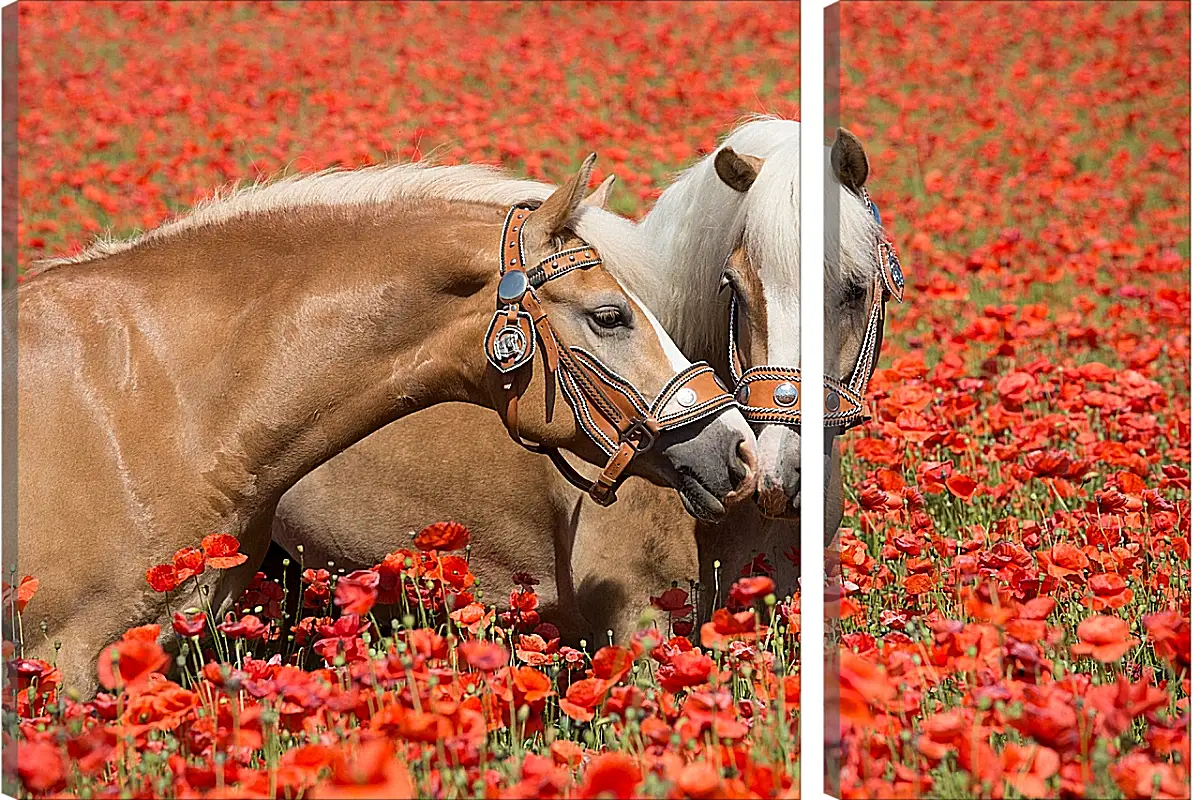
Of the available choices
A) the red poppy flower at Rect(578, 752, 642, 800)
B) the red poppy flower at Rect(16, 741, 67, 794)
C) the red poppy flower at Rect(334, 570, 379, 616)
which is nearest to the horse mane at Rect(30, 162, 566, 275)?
the red poppy flower at Rect(334, 570, 379, 616)

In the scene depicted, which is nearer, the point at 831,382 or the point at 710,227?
the point at 831,382

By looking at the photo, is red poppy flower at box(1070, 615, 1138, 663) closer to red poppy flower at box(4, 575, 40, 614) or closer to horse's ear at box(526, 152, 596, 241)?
horse's ear at box(526, 152, 596, 241)

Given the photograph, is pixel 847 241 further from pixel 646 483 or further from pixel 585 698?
pixel 585 698

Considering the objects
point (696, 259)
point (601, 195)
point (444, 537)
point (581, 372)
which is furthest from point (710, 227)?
point (444, 537)

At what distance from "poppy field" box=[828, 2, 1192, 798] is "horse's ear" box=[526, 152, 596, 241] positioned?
2.40ft

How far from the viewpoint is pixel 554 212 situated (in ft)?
7.92

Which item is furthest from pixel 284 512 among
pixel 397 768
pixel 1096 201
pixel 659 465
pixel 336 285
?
pixel 1096 201

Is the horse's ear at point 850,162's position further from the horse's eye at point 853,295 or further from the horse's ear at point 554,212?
the horse's ear at point 554,212

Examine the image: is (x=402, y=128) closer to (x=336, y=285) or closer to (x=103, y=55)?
(x=103, y=55)

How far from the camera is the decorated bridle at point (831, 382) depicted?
94.0 inches

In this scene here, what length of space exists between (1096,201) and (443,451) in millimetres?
3439

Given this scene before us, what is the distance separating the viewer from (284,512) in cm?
296

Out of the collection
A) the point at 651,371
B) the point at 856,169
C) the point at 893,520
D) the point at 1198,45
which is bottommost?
the point at 893,520

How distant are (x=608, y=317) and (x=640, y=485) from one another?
49cm
